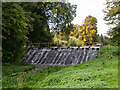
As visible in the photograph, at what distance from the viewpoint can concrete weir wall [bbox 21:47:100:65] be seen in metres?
13.2

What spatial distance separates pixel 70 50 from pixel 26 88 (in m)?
9.80

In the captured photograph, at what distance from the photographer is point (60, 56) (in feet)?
47.1

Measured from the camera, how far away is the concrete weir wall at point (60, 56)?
13218mm

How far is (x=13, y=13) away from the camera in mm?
9641

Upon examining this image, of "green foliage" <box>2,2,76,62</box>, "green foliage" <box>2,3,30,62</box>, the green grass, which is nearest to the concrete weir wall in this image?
"green foliage" <box>2,2,76,62</box>

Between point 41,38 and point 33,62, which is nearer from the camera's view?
point 33,62

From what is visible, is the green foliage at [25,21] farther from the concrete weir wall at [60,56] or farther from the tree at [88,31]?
the tree at [88,31]

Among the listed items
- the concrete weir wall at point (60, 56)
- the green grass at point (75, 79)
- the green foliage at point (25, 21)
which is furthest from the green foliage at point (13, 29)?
the green grass at point (75, 79)

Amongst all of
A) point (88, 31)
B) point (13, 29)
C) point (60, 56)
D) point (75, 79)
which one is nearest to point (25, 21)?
point (13, 29)

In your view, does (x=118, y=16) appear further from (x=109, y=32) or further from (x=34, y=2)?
(x=34, y=2)

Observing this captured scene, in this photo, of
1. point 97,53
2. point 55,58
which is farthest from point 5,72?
point 97,53

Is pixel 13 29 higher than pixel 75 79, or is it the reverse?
pixel 13 29

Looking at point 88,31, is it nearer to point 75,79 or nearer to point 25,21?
point 25,21

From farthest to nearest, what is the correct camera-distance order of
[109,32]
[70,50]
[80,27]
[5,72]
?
[80,27]
[70,50]
[109,32]
[5,72]
